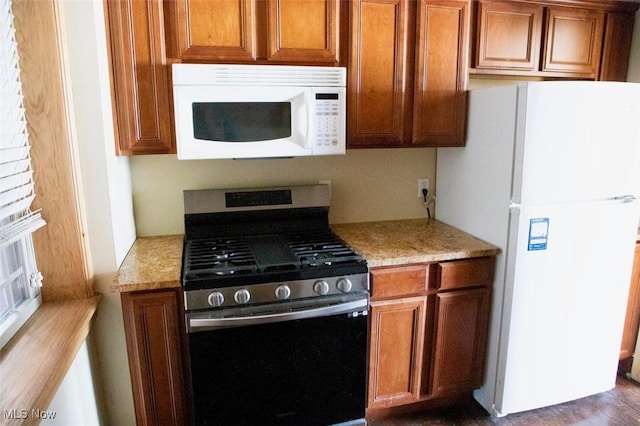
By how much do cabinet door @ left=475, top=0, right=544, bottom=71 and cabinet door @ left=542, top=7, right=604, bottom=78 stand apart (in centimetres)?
7

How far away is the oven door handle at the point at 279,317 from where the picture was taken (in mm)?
1551

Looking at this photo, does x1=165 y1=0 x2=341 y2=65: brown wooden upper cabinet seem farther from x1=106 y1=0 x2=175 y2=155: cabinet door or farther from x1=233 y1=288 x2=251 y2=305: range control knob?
x1=233 y1=288 x2=251 y2=305: range control knob

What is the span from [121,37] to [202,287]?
107 cm

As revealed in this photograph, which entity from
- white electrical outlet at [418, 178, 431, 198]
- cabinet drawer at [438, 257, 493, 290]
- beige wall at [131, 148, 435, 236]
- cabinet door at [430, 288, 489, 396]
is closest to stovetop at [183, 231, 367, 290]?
beige wall at [131, 148, 435, 236]

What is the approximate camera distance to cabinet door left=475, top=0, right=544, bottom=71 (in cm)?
213

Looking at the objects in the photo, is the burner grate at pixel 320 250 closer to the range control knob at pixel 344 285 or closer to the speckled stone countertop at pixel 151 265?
the range control knob at pixel 344 285

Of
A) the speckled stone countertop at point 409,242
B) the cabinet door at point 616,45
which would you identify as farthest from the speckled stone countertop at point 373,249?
the cabinet door at point 616,45

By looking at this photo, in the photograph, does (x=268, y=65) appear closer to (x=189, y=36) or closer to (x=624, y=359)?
(x=189, y=36)

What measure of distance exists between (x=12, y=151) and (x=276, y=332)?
3.58 feet

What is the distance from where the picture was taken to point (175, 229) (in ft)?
7.05

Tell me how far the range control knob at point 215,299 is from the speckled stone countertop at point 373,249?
5.5 inches

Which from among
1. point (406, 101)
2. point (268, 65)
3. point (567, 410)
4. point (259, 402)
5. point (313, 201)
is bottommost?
point (567, 410)

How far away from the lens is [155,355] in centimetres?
162

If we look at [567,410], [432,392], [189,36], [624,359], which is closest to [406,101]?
[189,36]
